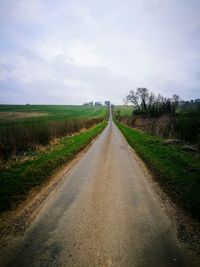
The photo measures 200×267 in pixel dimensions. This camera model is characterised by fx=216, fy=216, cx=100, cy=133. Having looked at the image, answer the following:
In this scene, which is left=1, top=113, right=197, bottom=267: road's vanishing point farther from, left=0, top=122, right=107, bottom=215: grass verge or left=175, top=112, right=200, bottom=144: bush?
left=175, top=112, right=200, bottom=144: bush

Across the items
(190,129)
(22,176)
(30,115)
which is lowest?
(30,115)

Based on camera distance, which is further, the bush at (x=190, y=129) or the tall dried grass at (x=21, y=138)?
the bush at (x=190, y=129)

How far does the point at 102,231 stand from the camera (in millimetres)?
5469

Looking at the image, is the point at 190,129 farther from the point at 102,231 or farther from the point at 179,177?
the point at 102,231

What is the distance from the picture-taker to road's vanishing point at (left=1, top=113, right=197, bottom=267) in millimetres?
4422

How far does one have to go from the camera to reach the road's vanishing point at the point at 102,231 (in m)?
4.42

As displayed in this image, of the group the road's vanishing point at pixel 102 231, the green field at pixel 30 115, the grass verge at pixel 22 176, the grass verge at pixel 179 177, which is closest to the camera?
the road's vanishing point at pixel 102 231

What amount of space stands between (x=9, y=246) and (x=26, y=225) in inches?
37.0

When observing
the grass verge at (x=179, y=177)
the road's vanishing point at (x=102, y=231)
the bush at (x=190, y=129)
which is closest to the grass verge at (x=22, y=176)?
the road's vanishing point at (x=102, y=231)

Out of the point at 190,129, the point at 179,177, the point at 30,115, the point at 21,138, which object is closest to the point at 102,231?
the point at 179,177

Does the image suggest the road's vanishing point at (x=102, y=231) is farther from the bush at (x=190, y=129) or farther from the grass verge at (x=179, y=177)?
the bush at (x=190, y=129)

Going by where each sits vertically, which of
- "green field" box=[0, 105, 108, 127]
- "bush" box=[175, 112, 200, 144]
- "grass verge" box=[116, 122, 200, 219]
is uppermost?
"bush" box=[175, 112, 200, 144]

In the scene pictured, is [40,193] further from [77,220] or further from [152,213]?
[152,213]

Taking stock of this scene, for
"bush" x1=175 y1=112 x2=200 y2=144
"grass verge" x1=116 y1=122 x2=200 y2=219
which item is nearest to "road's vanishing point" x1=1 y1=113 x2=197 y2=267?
"grass verge" x1=116 y1=122 x2=200 y2=219
